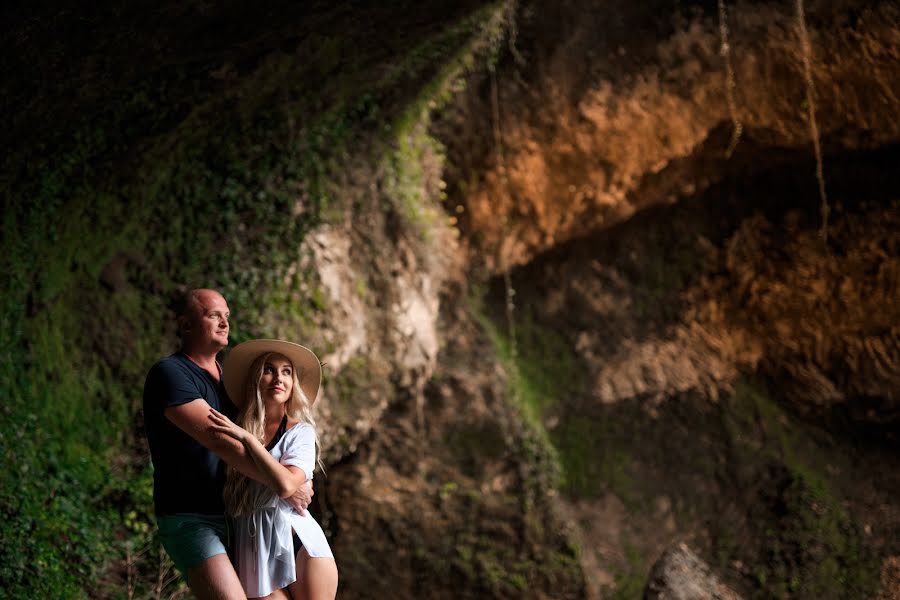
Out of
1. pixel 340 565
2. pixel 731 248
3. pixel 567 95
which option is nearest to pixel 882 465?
pixel 731 248

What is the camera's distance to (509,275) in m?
9.30

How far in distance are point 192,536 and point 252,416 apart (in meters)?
0.43

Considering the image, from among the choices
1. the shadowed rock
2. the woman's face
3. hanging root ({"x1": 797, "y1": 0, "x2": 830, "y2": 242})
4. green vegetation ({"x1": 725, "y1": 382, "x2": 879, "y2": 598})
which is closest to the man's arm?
the woman's face

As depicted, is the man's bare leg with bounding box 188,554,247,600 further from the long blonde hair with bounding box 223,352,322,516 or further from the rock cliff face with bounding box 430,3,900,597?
the rock cliff face with bounding box 430,3,900,597

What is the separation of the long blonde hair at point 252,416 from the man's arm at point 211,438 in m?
0.11

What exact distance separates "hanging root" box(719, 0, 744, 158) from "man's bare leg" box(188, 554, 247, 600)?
6.52 meters

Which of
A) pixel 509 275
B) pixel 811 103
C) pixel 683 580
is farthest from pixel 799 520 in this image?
pixel 811 103

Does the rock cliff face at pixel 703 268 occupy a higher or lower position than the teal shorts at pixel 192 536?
lower

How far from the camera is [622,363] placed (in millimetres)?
9023

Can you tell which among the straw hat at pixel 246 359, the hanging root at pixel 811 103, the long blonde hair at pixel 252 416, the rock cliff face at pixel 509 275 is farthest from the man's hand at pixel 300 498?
the hanging root at pixel 811 103

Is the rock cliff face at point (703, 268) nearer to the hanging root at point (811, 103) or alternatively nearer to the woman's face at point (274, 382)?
the hanging root at point (811, 103)

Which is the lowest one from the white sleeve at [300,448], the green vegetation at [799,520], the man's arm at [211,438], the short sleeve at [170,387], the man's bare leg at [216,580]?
the green vegetation at [799,520]

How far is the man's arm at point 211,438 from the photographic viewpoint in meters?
2.84

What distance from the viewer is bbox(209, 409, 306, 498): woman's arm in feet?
9.25
